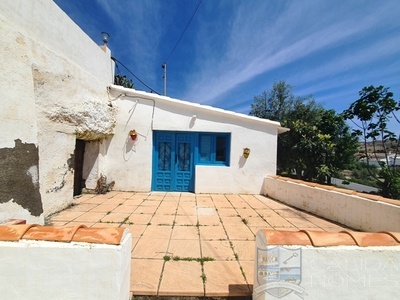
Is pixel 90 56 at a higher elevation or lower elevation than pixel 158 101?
higher

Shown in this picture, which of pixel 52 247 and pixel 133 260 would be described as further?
pixel 133 260

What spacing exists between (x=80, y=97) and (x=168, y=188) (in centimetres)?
473

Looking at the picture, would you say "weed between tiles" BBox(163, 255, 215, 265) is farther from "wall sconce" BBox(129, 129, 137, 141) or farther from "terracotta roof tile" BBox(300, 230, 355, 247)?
"wall sconce" BBox(129, 129, 137, 141)

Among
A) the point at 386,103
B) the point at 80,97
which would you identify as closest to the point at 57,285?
the point at 80,97

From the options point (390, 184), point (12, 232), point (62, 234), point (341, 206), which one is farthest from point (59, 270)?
point (390, 184)

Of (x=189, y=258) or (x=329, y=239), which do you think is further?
(x=189, y=258)

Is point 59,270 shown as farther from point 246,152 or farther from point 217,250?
point 246,152

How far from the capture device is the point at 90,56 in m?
7.00

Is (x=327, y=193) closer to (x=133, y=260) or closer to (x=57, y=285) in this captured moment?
(x=133, y=260)

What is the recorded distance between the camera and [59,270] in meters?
1.73

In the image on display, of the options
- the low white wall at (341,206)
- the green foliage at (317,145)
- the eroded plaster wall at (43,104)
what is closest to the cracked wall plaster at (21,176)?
the eroded plaster wall at (43,104)

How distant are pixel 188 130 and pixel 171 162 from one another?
62.3 inches

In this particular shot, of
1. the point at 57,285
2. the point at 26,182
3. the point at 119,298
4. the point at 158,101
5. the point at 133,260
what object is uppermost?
the point at 158,101

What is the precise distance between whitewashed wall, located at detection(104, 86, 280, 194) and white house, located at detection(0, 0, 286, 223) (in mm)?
42
